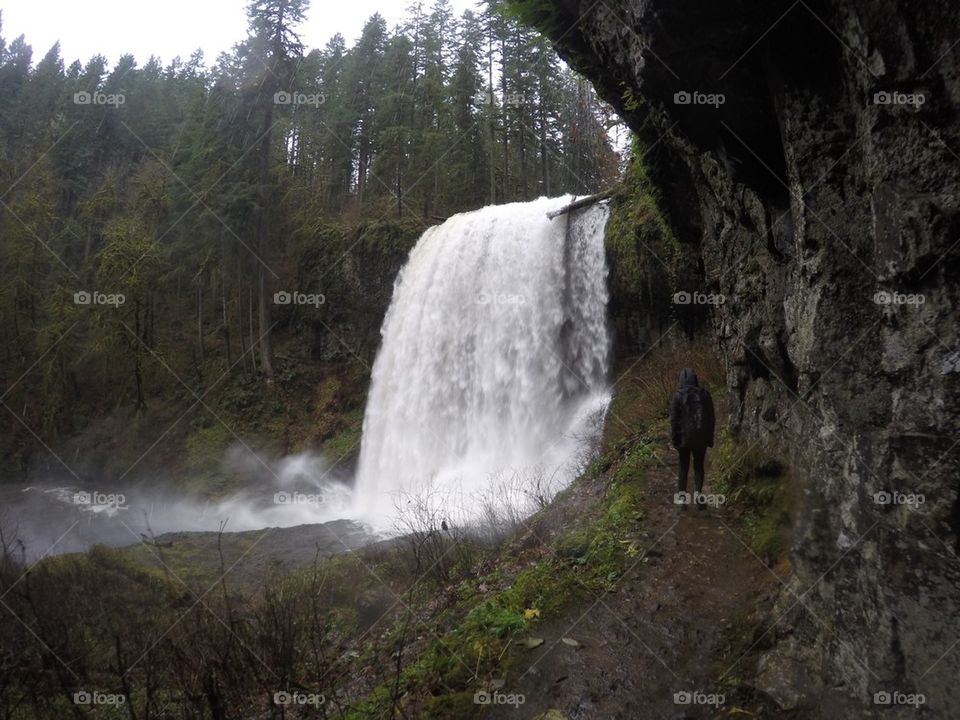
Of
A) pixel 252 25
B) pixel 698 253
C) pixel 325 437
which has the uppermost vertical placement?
pixel 252 25

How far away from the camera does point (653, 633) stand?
176 inches

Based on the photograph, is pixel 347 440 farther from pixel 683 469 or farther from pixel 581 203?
pixel 683 469

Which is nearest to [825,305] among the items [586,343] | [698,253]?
[698,253]

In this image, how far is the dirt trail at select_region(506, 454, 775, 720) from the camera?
12.6ft

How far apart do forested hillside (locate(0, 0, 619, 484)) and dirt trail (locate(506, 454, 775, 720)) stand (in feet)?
54.0

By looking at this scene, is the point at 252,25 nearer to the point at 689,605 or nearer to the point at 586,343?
the point at 586,343

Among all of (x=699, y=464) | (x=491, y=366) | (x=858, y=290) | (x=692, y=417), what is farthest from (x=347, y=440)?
(x=858, y=290)

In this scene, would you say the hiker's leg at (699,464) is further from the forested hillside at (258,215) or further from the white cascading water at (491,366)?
the forested hillside at (258,215)

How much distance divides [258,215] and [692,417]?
20954 mm

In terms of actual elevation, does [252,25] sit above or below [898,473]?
above

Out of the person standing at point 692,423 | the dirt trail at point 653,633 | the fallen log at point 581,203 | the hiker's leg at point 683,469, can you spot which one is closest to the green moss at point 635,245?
the fallen log at point 581,203

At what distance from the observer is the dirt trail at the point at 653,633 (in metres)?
3.85

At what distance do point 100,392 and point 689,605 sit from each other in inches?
1089

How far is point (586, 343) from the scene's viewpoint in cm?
1401
